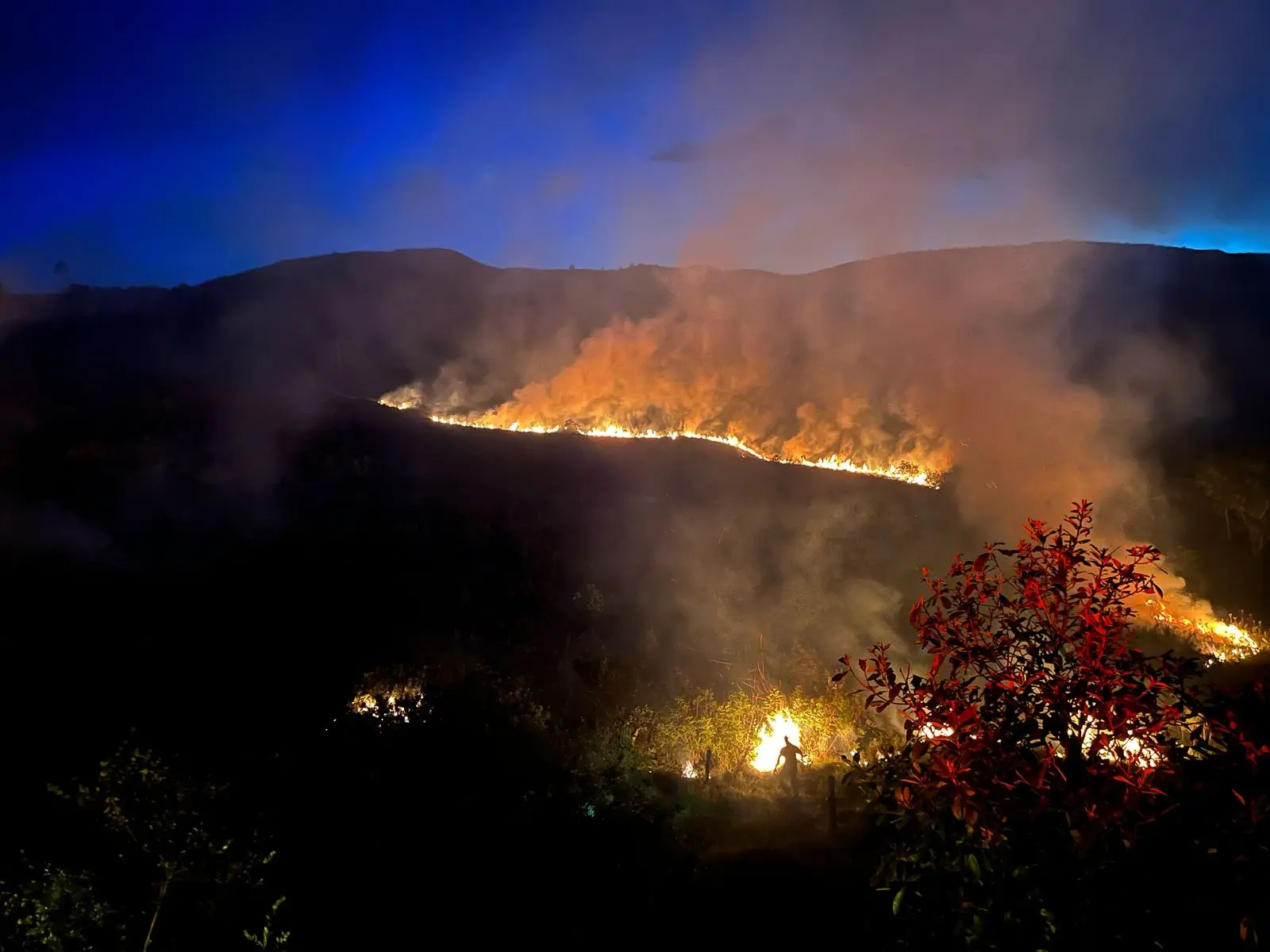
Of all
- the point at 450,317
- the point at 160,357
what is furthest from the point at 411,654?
the point at 450,317

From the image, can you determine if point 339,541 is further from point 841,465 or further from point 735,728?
point 841,465

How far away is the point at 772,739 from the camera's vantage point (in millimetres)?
15672

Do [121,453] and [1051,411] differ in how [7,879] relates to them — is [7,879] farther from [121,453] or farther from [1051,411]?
[1051,411]

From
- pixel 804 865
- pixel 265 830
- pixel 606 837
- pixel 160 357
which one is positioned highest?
pixel 160 357

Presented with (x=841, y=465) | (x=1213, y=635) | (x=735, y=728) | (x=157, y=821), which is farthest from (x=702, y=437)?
(x=157, y=821)

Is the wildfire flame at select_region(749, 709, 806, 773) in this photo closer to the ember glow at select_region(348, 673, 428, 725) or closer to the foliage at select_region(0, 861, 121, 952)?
the ember glow at select_region(348, 673, 428, 725)

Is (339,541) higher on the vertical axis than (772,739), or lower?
higher

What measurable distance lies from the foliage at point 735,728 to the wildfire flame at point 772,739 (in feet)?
0.30

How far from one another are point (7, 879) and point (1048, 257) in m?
75.5

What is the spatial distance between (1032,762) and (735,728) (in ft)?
40.0

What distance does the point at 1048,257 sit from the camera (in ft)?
219

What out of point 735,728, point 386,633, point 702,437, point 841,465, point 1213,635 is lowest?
point 1213,635

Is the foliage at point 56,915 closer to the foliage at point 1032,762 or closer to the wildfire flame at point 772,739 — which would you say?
the foliage at point 1032,762

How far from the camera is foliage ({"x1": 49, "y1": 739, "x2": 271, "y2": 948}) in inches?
283
